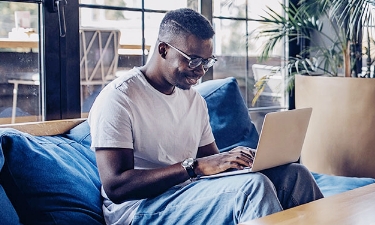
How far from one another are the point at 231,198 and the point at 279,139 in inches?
10.1

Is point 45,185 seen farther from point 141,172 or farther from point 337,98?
point 337,98

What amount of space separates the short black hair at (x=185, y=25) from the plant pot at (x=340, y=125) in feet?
4.43

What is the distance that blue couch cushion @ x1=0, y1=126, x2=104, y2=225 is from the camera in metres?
1.88

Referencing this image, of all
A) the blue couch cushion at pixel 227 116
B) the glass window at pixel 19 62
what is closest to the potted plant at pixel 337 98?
the blue couch cushion at pixel 227 116

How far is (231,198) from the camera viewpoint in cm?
168

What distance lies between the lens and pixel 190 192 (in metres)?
1.80

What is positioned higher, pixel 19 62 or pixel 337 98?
pixel 19 62

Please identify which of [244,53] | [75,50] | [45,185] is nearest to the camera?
[45,185]

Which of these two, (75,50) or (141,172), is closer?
(141,172)

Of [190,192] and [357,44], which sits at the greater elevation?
[357,44]

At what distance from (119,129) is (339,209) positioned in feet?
2.40

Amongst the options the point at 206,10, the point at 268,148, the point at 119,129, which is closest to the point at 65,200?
the point at 119,129

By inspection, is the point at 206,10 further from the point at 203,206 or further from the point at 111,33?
the point at 203,206

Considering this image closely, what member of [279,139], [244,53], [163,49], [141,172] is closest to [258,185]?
[279,139]
